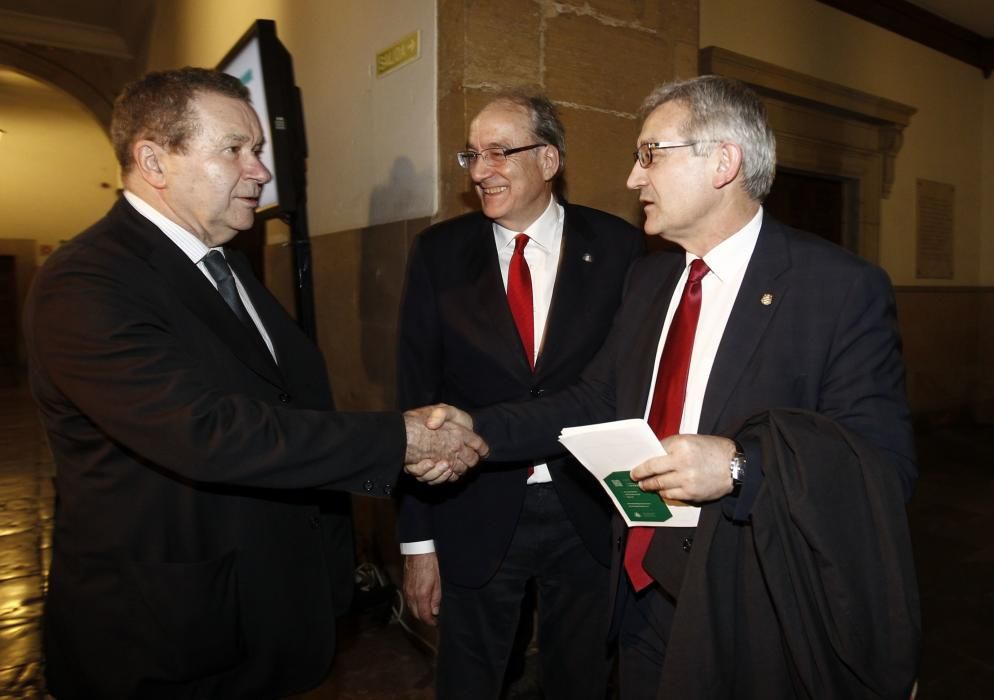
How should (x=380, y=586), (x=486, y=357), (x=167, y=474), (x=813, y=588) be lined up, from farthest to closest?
(x=380, y=586)
(x=486, y=357)
(x=167, y=474)
(x=813, y=588)

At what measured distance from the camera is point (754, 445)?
122 centimetres

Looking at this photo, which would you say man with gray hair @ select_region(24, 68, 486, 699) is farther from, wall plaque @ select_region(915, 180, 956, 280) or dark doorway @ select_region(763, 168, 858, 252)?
wall plaque @ select_region(915, 180, 956, 280)

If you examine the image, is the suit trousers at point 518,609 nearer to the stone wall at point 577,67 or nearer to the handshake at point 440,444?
the handshake at point 440,444

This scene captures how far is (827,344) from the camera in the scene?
51.4 inches

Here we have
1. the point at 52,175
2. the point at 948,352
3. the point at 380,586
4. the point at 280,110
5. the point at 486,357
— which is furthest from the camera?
the point at 52,175

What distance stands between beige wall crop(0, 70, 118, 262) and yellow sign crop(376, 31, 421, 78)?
11.1 meters

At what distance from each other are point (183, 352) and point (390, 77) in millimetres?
1981

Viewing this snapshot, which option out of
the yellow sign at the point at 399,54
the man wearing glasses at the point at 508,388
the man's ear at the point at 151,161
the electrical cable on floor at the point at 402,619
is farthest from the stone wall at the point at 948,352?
the man's ear at the point at 151,161

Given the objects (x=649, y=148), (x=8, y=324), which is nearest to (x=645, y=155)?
(x=649, y=148)

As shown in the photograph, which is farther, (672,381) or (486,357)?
(486,357)

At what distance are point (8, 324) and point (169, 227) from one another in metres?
15.3

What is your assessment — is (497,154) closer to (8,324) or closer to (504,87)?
(504,87)

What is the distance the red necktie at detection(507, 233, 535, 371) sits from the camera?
6.66ft

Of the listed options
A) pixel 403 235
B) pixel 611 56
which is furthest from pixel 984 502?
pixel 403 235
